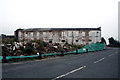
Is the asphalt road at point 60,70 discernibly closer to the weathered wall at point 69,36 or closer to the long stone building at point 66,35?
the long stone building at point 66,35

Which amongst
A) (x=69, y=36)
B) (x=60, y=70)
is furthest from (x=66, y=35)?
(x=60, y=70)

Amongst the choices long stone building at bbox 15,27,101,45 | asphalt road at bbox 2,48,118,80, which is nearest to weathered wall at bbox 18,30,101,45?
long stone building at bbox 15,27,101,45

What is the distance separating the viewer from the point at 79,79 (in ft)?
Result: 19.6

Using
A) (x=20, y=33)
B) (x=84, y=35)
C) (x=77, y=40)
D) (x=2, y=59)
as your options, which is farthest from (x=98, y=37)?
(x=2, y=59)

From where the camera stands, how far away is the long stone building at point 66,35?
4475 centimetres

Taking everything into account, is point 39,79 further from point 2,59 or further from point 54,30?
point 54,30

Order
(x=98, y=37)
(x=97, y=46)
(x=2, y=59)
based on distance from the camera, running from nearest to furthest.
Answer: (x=2, y=59) < (x=97, y=46) < (x=98, y=37)

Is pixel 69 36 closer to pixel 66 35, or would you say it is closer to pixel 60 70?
pixel 66 35

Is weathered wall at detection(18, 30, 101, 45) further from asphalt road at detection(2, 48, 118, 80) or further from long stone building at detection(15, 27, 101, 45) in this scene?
asphalt road at detection(2, 48, 118, 80)

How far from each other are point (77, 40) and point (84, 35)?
358 centimetres

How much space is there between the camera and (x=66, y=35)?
45.7 m

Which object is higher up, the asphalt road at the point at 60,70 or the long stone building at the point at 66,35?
the long stone building at the point at 66,35

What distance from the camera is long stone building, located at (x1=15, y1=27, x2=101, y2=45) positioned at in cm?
4475

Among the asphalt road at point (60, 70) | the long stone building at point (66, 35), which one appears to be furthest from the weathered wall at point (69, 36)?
the asphalt road at point (60, 70)
